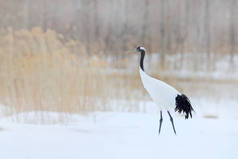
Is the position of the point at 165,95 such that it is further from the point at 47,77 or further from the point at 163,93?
the point at 47,77

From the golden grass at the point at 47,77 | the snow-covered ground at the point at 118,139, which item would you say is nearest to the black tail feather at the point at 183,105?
the snow-covered ground at the point at 118,139

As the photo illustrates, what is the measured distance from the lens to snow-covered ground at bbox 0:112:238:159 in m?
2.71

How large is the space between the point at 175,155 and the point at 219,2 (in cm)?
1188

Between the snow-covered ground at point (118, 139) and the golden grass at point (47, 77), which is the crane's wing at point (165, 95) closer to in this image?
the snow-covered ground at point (118, 139)

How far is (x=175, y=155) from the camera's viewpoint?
2693 mm

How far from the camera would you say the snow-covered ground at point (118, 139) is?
2709mm

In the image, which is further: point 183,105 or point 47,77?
point 47,77

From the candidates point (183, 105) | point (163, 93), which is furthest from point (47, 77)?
point (183, 105)

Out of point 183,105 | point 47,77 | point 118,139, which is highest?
point 47,77

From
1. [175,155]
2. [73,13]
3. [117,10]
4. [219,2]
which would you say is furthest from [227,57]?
[175,155]

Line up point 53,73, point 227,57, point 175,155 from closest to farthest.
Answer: point 175,155
point 53,73
point 227,57

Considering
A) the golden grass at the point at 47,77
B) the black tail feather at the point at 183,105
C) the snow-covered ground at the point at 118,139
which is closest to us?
the snow-covered ground at the point at 118,139

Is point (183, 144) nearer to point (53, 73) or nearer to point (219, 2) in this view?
point (53, 73)

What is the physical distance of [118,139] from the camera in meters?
3.11
